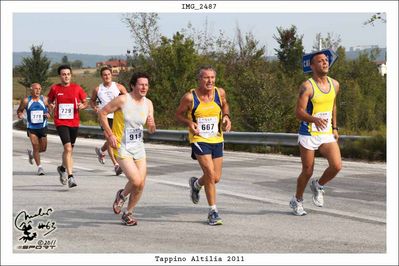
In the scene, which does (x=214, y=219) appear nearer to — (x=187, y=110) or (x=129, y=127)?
(x=187, y=110)

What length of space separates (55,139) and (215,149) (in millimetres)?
16377

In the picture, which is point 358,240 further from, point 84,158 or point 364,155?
point 84,158

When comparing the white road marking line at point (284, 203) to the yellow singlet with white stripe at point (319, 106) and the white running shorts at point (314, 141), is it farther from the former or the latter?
the yellow singlet with white stripe at point (319, 106)

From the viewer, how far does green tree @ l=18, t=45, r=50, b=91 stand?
146 ft

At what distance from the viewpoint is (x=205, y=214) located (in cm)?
891

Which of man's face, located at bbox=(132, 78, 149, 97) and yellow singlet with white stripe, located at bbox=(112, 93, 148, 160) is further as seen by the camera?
yellow singlet with white stripe, located at bbox=(112, 93, 148, 160)

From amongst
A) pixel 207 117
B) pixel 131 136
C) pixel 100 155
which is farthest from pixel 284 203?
pixel 100 155

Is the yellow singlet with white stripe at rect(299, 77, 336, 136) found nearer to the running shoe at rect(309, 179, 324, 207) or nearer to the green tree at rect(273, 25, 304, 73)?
the running shoe at rect(309, 179, 324, 207)

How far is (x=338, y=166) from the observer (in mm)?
8562

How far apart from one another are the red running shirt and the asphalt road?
109cm

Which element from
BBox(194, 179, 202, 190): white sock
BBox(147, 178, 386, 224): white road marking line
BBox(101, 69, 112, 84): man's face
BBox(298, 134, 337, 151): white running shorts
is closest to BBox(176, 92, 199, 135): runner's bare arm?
BBox(194, 179, 202, 190): white sock
